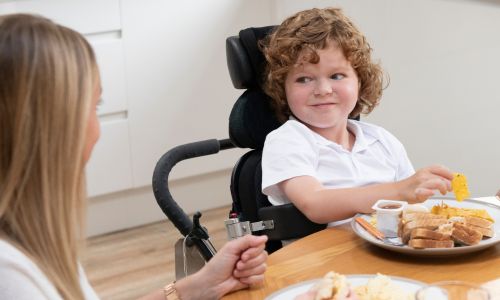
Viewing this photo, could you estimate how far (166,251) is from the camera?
139 inches

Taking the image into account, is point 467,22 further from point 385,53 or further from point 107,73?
point 107,73

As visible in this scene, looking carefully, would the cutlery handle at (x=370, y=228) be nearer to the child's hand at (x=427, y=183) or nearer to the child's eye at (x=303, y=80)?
the child's hand at (x=427, y=183)

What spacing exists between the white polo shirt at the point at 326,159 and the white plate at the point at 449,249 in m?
0.25

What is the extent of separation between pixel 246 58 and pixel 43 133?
1.07 metres

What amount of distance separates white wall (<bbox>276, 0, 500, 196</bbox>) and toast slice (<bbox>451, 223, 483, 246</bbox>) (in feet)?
5.98

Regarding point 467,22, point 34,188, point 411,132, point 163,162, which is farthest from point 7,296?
point 411,132

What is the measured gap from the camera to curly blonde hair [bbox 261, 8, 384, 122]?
1913 mm

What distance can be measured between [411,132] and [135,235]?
4.41 feet

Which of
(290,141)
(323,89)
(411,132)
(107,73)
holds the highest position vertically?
(323,89)

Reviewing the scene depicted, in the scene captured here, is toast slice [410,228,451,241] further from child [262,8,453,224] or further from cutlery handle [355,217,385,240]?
child [262,8,453,224]

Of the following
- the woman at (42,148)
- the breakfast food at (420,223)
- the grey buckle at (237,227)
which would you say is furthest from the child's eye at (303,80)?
the woman at (42,148)

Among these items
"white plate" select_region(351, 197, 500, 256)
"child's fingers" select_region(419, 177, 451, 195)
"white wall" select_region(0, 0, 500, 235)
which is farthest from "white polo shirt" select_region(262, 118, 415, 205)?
"white wall" select_region(0, 0, 500, 235)

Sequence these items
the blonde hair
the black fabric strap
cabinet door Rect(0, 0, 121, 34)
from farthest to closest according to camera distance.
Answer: cabinet door Rect(0, 0, 121, 34)
the black fabric strap
the blonde hair

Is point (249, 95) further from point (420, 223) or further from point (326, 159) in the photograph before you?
point (420, 223)
